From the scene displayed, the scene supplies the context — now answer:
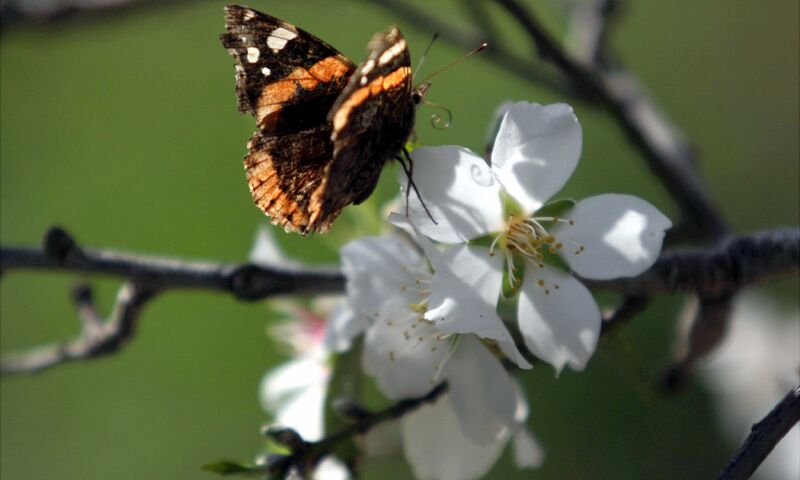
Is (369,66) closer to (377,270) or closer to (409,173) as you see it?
(409,173)

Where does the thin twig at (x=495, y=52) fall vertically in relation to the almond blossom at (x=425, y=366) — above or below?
above

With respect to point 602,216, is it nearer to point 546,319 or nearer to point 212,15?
point 546,319

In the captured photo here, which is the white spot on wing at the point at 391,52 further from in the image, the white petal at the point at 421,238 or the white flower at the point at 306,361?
the white flower at the point at 306,361

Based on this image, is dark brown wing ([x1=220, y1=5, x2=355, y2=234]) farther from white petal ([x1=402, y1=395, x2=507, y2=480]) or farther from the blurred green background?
the blurred green background

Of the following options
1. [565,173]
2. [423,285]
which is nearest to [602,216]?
[565,173]

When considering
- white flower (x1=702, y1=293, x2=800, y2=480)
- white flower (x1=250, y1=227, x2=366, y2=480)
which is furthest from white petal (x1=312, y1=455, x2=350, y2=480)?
white flower (x1=702, y1=293, x2=800, y2=480)

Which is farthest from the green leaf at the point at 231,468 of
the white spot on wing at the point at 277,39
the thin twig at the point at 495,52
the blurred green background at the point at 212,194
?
the blurred green background at the point at 212,194

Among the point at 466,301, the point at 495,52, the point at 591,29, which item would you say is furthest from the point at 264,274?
the point at 591,29
